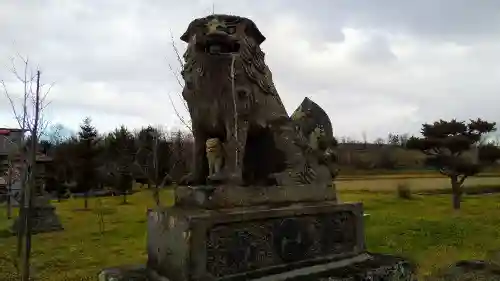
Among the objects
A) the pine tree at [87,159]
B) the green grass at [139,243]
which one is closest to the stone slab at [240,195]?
the green grass at [139,243]

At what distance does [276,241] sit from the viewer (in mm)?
3588

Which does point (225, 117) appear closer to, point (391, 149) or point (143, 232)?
point (143, 232)

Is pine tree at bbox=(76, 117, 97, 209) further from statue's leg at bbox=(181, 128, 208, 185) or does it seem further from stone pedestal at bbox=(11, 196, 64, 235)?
statue's leg at bbox=(181, 128, 208, 185)

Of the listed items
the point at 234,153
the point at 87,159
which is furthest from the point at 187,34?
the point at 87,159

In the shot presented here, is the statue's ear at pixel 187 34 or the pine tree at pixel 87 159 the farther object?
the pine tree at pixel 87 159

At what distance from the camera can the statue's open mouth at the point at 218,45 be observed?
3.52m

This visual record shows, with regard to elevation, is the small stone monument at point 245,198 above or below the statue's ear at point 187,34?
below

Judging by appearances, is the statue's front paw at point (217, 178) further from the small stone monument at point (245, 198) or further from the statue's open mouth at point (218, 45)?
the statue's open mouth at point (218, 45)

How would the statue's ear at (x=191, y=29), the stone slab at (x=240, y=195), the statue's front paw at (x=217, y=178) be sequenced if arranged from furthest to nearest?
the statue's ear at (x=191, y=29) < the statue's front paw at (x=217, y=178) < the stone slab at (x=240, y=195)

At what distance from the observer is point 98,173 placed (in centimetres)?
2589

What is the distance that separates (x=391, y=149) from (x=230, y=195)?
124 ft

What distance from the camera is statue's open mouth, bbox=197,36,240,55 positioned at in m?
3.52

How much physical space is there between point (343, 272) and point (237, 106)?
5.94ft

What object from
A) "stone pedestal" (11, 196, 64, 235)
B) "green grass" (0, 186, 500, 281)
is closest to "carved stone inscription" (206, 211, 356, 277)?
"green grass" (0, 186, 500, 281)
